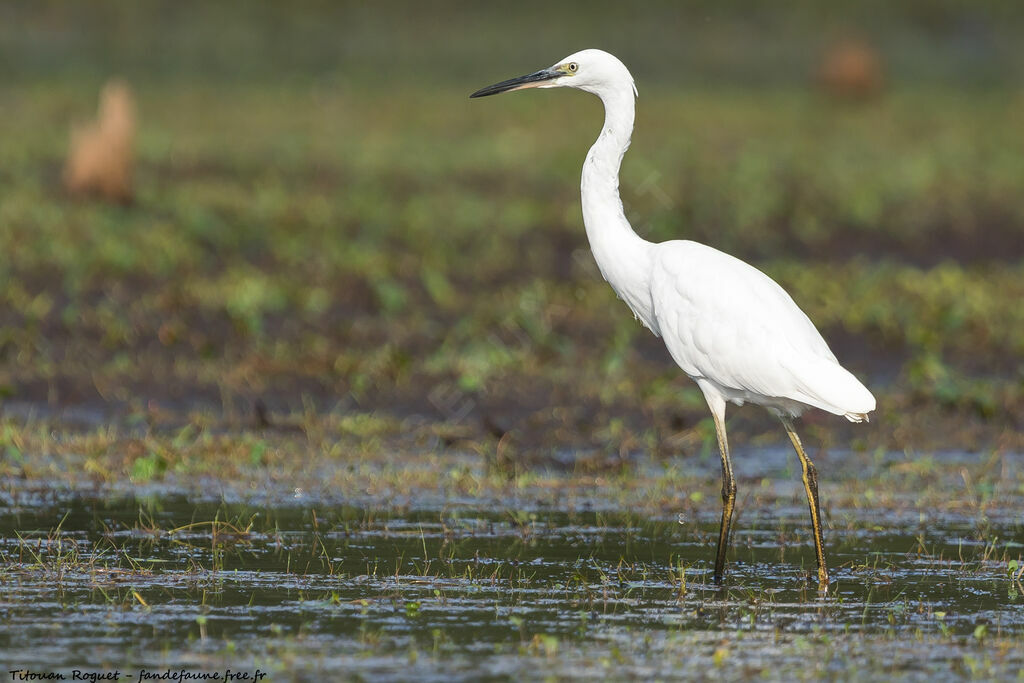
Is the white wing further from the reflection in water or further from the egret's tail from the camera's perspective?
the reflection in water

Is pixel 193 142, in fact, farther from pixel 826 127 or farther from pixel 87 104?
pixel 826 127

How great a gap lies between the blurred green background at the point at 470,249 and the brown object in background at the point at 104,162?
0.65 ft

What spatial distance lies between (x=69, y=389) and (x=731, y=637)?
574cm

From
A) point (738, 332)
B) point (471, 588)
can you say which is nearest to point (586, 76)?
point (738, 332)

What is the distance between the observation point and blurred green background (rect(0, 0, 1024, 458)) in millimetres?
10234

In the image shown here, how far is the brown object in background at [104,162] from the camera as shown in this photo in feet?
48.9

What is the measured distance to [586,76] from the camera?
7.36 metres

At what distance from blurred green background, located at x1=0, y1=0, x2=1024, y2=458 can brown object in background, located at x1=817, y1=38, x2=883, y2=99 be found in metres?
0.14

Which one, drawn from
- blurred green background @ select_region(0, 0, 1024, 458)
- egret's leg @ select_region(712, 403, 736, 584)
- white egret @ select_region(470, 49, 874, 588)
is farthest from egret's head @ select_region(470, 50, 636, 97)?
blurred green background @ select_region(0, 0, 1024, 458)

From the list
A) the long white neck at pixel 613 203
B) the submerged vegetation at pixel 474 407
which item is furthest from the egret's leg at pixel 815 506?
the long white neck at pixel 613 203

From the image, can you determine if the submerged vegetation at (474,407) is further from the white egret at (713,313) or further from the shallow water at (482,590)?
the white egret at (713,313)

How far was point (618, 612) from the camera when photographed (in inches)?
233

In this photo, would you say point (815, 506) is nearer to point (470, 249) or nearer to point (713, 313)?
point (713, 313)

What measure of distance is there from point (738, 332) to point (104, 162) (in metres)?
9.29
